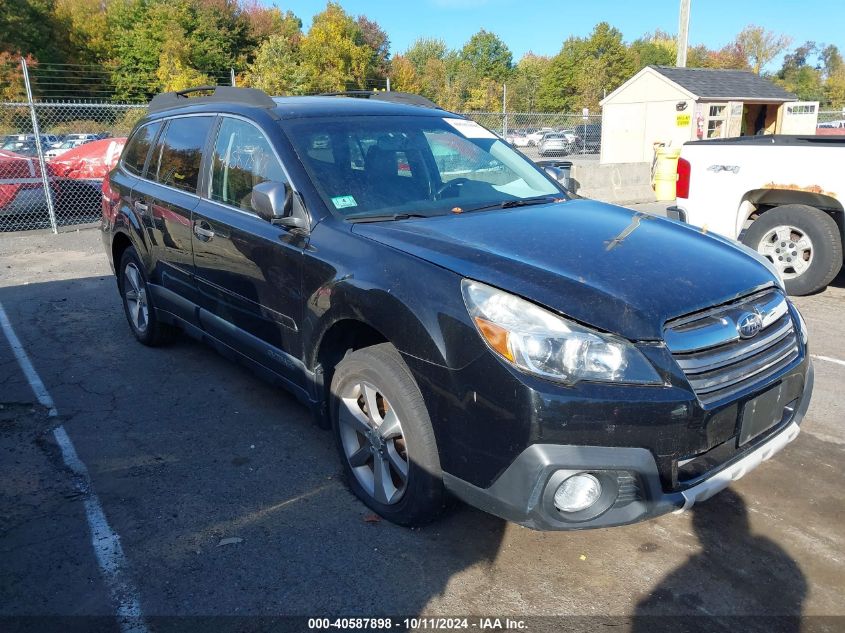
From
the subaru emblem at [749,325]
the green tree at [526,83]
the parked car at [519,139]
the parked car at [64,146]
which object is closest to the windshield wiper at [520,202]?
the subaru emblem at [749,325]

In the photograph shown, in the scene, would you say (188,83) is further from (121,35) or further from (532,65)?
(532,65)

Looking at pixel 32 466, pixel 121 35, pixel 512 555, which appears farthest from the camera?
pixel 121 35

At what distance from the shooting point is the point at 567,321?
2.51 m

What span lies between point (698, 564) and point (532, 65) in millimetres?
87637

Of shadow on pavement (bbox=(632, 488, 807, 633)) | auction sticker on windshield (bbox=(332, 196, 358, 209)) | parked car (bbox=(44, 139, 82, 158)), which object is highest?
parked car (bbox=(44, 139, 82, 158))

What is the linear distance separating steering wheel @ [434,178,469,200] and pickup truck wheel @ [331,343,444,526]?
3.56 ft

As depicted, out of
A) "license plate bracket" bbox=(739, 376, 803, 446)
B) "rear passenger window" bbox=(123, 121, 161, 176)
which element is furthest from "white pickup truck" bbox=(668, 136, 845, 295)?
"rear passenger window" bbox=(123, 121, 161, 176)

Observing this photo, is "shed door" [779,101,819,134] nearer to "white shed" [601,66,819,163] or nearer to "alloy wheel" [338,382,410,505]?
"white shed" [601,66,819,163]

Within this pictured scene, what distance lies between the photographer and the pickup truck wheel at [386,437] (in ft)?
9.28

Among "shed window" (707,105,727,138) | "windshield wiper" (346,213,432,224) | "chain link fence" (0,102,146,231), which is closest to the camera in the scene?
"windshield wiper" (346,213,432,224)

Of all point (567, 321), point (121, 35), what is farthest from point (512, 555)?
point (121, 35)

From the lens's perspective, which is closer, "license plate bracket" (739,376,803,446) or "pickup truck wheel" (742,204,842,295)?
"license plate bracket" (739,376,803,446)

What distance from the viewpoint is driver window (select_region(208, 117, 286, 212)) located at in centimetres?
378

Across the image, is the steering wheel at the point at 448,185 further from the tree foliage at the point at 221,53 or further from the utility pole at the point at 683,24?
the tree foliage at the point at 221,53
